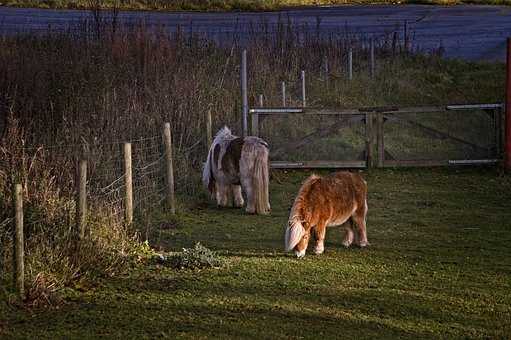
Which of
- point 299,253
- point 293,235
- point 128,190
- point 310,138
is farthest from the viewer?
point 310,138

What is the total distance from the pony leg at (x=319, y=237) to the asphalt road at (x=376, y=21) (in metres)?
19.7

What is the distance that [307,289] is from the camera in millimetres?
9641

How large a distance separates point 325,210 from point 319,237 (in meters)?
0.32

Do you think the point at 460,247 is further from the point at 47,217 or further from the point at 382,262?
the point at 47,217

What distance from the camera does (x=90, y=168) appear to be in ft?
41.7

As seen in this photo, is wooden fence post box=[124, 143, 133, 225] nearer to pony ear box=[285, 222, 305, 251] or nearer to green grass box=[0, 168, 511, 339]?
green grass box=[0, 168, 511, 339]

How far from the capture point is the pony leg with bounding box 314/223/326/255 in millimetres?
11141

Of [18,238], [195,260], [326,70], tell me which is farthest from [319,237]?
[326,70]

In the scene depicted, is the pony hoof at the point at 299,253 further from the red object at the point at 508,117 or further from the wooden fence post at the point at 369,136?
the red object at the point at 508,117

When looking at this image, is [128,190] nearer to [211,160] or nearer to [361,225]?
[361,225]

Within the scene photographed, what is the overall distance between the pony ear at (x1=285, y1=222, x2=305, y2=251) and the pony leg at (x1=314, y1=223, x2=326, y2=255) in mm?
361

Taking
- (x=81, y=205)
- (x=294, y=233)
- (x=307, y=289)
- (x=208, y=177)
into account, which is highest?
(x=81, y=205)

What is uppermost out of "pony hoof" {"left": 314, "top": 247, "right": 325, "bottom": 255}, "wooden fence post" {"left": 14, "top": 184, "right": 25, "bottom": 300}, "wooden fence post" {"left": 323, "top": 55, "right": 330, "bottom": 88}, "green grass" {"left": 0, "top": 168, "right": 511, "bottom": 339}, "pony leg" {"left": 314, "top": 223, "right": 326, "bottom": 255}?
"wooden fence post" {"left": 323, "top": 55, "right": 330, "bottom": 88}

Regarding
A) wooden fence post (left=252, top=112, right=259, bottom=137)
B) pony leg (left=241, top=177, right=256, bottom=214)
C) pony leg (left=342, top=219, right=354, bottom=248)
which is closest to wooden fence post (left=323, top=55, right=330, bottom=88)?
→ wooden fence post (left=252, top=112, right=259, bottom=137)
